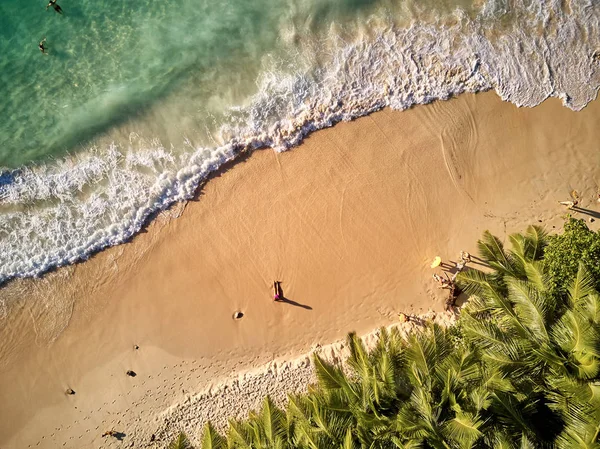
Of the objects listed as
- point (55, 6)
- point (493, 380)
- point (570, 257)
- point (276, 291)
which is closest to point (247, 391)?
point (276, 291)

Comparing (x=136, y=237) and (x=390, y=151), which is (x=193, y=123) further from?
(x=390, y=151)

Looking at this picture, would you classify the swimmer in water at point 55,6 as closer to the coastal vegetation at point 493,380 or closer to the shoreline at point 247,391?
the shoreline at point 247,391

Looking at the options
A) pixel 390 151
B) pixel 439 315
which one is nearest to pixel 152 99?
pixel 390 151

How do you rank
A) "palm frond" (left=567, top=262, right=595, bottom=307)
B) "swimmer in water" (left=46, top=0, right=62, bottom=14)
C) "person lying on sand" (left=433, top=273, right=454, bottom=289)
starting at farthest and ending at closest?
1. "swimmer in water" (left=46, top=0, right=62, bottom=14)
2. "person lying on sand" (left=433, top=273, right=454, bottom=289)
3. "palm frond" (left=567, top=262, right=595, bottom=307)

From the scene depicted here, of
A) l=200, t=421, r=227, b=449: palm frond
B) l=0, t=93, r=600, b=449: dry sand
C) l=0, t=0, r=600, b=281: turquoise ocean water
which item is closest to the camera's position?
l=200, t=421, r=227, b=449: palm frond

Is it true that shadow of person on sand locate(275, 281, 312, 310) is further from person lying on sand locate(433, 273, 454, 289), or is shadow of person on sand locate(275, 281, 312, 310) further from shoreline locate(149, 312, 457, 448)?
person lying on sand locate(433, 273, 454, 289)

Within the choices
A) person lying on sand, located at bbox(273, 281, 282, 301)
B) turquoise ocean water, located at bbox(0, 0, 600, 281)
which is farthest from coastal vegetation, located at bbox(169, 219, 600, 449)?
turquoise ocean water, located at bbox(0, 0, 600, 281)

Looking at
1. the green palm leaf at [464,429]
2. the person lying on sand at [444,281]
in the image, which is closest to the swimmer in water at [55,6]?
the person lying on sand at [444,281]

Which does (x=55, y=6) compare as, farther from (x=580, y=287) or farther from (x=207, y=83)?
(x=580, y=287)
